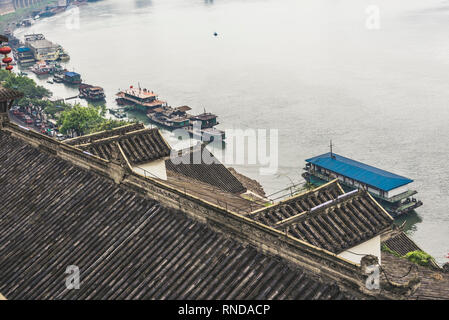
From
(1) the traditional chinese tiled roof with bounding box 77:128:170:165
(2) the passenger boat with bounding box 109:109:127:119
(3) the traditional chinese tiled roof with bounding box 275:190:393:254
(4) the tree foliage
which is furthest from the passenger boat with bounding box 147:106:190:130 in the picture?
(3) the traditional chinese tiled roof with bounding box 275:190:393:254

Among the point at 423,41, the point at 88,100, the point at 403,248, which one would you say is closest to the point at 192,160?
the point at 403,248

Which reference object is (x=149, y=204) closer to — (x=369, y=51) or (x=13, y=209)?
(x=13, y=209)

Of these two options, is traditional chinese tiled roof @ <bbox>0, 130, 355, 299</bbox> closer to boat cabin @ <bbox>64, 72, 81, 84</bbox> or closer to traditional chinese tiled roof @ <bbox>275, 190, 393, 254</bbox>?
traditional chinese tiled roof @ <bbox>275, 190, 393, 254</bbox>

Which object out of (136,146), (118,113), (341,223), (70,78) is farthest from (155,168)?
(70,78)

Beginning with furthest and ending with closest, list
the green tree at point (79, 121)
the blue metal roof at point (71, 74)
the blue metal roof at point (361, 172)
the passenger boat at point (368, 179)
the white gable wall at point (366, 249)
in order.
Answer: the blue metal roof at point (71, 74)
the green tree at point (79, 121)
the blue metal roof at point (361, 172)
the passenger boat at point (368, 179)
the white gable wall at point (366, 249)

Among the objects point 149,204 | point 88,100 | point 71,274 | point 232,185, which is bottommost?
point 88,100

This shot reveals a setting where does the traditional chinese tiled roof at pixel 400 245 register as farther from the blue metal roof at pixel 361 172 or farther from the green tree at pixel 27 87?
the green tree at pixel 27 87

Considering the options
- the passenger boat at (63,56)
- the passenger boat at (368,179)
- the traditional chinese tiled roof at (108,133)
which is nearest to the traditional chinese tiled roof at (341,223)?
the traditional chinese tiled roof at (108,133)
